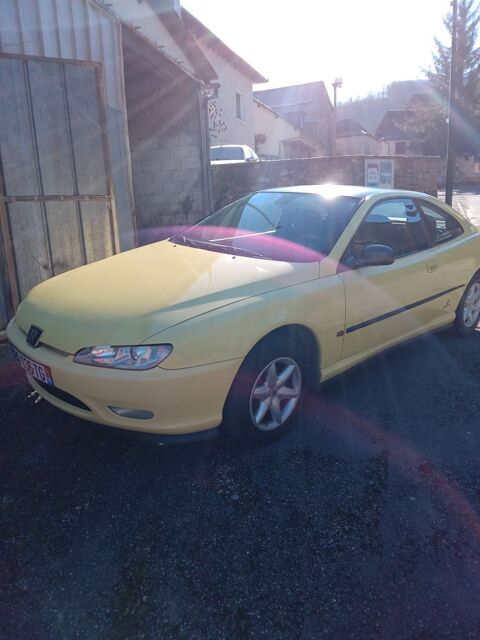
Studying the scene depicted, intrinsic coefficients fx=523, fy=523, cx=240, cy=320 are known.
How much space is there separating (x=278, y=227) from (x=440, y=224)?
5.52ft

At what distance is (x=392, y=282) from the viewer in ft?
12.5

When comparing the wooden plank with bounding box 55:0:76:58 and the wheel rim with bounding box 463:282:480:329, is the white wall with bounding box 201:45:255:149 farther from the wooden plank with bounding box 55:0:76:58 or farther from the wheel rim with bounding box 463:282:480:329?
the wheel rim with bounding box 463:282:480:329

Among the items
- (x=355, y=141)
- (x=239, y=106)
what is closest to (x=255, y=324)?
(x=239, y=106)

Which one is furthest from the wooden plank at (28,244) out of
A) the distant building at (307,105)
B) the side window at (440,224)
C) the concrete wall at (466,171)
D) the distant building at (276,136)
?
the concrete wall at (466,171)

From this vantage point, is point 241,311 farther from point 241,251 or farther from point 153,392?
point 241,251

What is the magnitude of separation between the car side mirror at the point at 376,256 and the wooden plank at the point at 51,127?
3.44m

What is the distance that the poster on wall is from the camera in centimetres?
1315

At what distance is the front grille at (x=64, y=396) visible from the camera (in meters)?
2.79

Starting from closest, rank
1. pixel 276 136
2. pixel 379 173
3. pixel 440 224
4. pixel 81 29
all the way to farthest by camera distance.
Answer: pixel 440 224
pixel 81 29
pixel 379 173
pixel 276 136

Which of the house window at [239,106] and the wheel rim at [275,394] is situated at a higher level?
the house window at [239,106]

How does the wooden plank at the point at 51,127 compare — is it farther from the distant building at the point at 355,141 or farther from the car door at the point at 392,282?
the distant building at the point at 355,141

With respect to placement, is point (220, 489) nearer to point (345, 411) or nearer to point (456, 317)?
point (345, 411)

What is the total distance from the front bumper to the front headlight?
0.03m

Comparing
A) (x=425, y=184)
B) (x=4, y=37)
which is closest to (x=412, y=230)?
(x=4, y=37)
